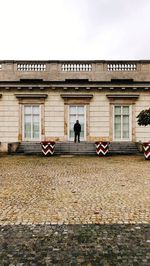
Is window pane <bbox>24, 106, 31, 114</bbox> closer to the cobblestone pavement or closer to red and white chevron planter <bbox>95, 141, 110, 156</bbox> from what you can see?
red and white chevron planter <bbox>95, 141, 110, 156</bbox>

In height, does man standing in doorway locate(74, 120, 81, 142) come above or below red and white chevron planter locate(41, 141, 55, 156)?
above

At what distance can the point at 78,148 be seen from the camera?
1984cm

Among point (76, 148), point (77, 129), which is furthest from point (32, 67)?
point (76, 148)

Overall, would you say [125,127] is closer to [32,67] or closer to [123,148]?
[123,148]

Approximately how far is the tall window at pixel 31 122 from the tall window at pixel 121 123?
6.08 metres

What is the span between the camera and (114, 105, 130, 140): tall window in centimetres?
2191

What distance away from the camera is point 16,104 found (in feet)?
71.0

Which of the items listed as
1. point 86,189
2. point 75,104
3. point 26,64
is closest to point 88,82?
point 75,104

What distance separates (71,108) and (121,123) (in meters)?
4.07

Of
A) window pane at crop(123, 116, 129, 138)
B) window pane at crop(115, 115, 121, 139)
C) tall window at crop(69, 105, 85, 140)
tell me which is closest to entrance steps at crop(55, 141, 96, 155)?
tall window at crop(69, 105, 85, 140)

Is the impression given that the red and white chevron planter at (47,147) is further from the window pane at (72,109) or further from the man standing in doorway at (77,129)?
the window pane at (72,109)

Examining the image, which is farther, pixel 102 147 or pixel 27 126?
pixel 27 126

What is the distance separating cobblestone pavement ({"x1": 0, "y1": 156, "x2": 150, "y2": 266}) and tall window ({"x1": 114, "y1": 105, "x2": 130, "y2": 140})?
43.4 ft

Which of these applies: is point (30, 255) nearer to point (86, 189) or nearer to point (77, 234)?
point (77, 234)
